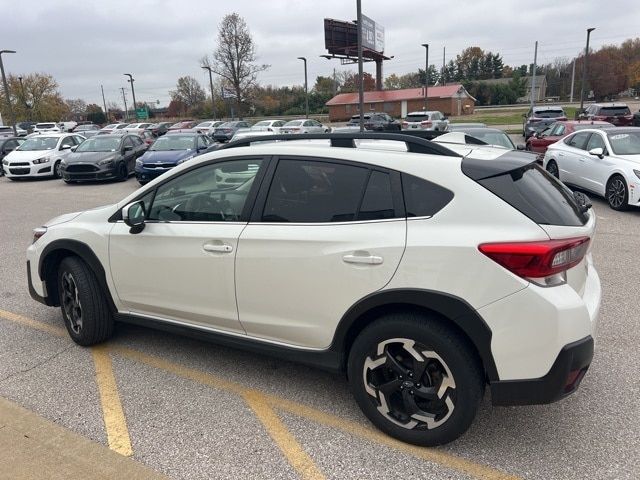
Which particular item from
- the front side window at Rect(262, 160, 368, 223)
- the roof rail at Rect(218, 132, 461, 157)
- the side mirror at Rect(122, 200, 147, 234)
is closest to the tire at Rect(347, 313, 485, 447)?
the front side window at Rect(262, 160, 368, 223)

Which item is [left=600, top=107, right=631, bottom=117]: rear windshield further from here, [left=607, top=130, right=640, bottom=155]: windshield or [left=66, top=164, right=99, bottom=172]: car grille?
[left=66, top=164, right=99, bottom=172]: car grille

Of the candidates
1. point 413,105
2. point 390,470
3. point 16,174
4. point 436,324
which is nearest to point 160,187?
point 436,324

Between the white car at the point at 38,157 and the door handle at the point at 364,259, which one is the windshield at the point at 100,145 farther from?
the door handle at the point at 364,259

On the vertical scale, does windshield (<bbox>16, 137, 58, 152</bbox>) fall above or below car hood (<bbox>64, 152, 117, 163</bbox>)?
above

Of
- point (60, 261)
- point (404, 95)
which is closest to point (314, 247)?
point (60, 261)

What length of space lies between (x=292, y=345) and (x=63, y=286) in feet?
7.16

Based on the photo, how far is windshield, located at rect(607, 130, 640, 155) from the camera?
916 cm

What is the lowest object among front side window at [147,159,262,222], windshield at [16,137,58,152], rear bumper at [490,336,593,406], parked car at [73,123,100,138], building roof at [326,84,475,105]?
rear bumper at [490,336,593,406]

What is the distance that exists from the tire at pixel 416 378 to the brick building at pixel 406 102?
6136 centimetres

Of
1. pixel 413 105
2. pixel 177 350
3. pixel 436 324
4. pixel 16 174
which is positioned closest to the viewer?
pixel 436 324

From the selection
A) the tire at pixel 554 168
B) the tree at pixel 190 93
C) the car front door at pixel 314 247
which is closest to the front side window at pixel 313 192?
the car front door at pixel 314 247

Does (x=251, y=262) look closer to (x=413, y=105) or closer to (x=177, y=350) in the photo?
(x=177, y=350)

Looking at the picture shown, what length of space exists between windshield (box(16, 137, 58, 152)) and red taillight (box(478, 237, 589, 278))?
760 inches

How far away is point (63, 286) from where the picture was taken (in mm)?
4066
